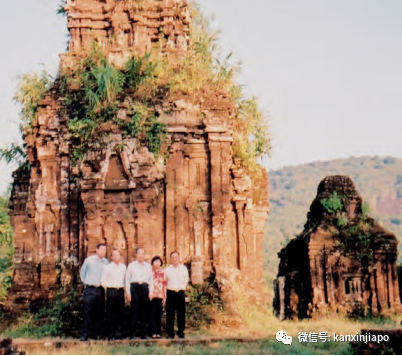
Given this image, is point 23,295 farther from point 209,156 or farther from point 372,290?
point 372,290

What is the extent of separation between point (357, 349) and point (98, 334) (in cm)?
414

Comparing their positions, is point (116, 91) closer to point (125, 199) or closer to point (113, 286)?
point (125, 199)

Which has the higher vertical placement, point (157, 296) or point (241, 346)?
point (157, 296)

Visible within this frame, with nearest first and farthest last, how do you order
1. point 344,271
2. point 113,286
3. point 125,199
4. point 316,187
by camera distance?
point 113,286
point 125,199
point 344,271
point 316,187

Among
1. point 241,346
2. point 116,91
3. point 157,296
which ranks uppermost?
point 116,91

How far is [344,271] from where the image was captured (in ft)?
57.5

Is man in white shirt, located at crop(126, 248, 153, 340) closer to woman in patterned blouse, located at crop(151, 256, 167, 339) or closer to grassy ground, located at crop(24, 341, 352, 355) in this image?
woman in patterned blouse, located at crop(151, 256, 167, 339)

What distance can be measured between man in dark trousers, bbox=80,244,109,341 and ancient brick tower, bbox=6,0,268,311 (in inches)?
88.6

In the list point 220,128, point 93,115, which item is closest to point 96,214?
point 93,115

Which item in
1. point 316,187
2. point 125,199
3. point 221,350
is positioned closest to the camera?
point 221,350

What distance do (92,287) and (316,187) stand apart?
77.8 metres

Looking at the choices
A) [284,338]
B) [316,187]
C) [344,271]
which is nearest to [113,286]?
[284,338]

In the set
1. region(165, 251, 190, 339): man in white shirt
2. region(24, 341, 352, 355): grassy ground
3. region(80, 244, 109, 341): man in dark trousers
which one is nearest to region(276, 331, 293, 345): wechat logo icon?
region(24, 341, 352, 355): grassy ground

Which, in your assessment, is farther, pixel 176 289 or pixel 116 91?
pixel 116 91
